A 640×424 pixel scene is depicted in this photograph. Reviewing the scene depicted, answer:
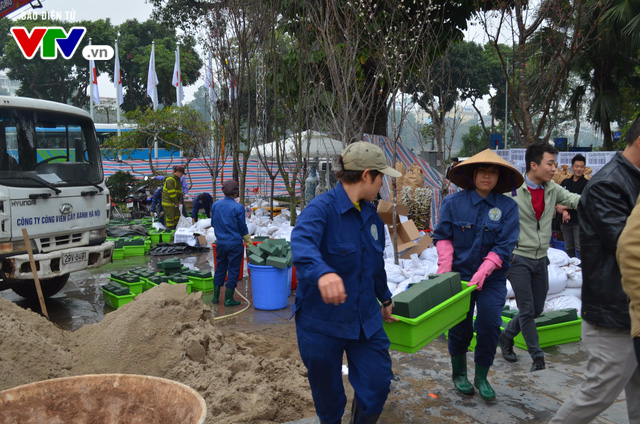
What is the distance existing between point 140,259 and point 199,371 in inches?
306

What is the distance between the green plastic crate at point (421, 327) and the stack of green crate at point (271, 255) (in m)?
3.87

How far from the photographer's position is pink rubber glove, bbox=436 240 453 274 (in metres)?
4.12

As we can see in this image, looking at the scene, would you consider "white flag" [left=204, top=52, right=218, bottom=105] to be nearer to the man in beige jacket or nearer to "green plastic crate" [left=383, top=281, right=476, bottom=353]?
"green plastic crate" [left=383, top=281, right=476, bottom=353]

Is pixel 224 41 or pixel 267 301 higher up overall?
pixel 224 41

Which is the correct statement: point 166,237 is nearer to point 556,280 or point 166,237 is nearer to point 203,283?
point 203,283

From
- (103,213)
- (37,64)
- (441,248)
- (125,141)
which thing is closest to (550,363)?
(441,248)

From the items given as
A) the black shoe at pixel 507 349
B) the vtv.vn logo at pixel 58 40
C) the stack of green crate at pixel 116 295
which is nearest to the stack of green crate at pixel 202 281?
the stack of green crate at pixel 116 295

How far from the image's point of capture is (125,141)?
2308 centimetres

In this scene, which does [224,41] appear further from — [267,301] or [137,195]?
[137,195]

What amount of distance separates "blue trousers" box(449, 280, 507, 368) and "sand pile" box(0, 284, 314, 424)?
1.35 meters

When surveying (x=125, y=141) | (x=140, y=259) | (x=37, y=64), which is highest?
(x=37, y=64)

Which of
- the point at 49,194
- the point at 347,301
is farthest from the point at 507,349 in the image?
the point at 49,194

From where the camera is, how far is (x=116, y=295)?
739cm

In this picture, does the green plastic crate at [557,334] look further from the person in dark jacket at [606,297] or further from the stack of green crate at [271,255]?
the stack of green crate at [271,255]
